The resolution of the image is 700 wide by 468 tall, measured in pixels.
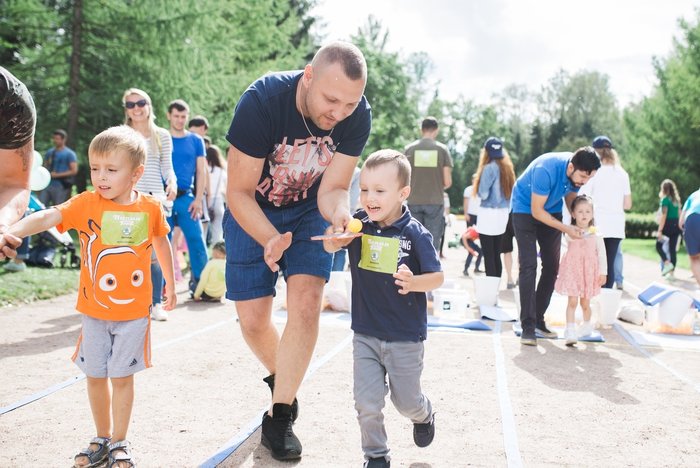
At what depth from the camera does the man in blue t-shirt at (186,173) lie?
816cm

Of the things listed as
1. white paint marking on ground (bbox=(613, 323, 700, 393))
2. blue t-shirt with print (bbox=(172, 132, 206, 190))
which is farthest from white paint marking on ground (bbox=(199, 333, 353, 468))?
blue t-shirt with print (bbox=(172, 132, 206, 190))

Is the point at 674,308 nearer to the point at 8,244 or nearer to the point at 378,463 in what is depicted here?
the point at 378,463

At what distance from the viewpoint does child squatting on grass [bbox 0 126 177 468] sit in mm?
3295

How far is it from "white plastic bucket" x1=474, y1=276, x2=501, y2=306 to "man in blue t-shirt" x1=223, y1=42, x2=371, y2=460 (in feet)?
17.6

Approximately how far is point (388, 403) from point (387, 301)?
5.05ft

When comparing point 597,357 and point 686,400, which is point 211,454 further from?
point 597,357

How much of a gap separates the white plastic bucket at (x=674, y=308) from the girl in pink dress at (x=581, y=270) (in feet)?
3.60

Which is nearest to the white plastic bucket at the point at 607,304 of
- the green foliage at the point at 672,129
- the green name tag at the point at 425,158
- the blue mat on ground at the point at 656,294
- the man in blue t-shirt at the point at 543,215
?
the blue mat on ground at the point at 656,294

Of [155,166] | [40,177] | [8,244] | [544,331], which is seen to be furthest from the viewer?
[544,331]

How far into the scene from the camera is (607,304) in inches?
316

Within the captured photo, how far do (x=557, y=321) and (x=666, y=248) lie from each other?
7574mm

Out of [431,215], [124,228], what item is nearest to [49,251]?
[431,215]

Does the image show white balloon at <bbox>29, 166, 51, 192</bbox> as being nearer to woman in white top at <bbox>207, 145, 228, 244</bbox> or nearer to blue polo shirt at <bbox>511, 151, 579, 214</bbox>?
blue polo shirt at <bbox>511, 151, 579, 214</bbox>

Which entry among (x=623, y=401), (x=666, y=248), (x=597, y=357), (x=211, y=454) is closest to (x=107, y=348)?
(x=211, y=454)
